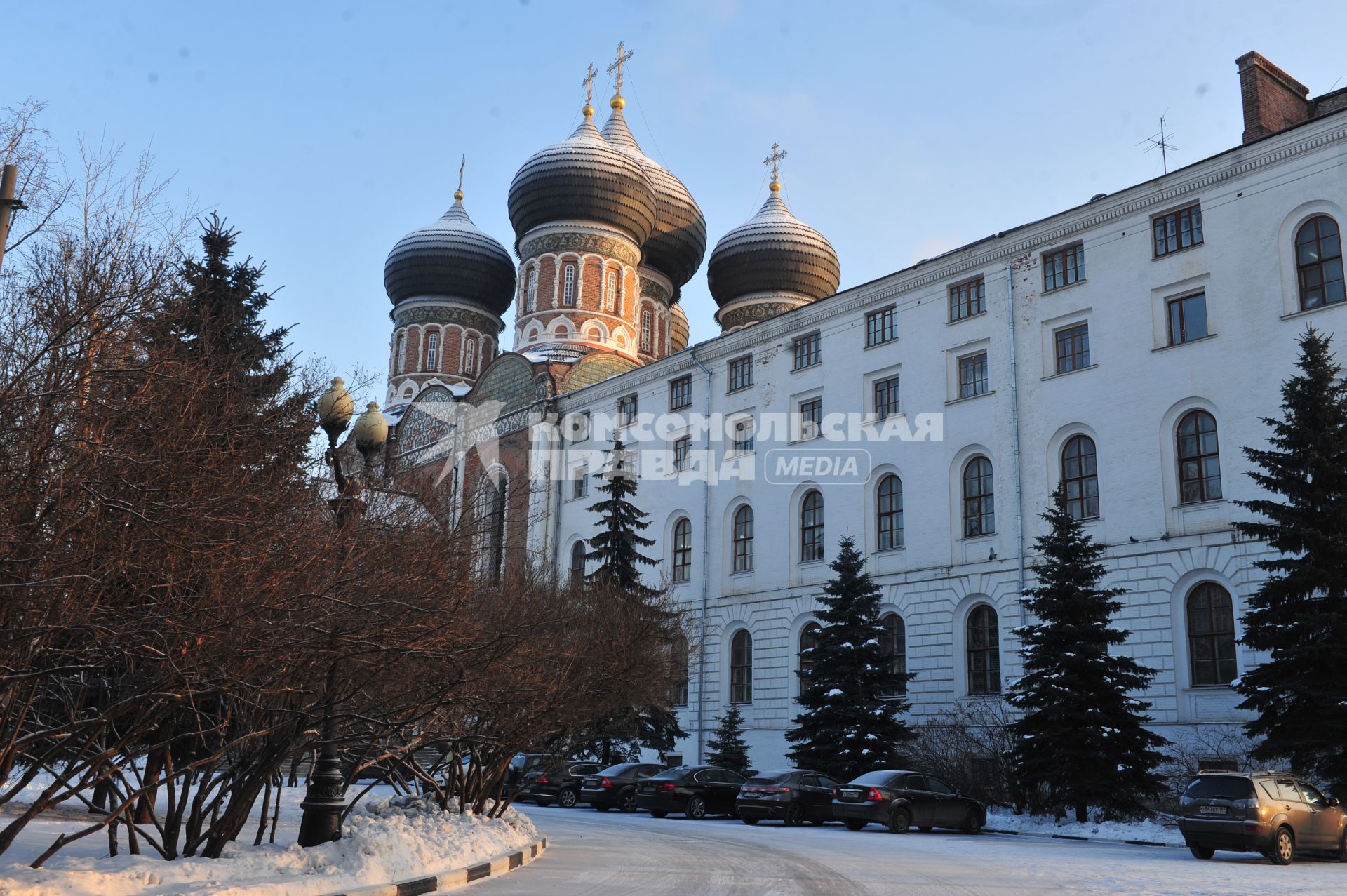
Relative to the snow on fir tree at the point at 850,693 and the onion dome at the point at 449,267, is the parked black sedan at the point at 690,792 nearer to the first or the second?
the snow on fir tree at the point at 850,693

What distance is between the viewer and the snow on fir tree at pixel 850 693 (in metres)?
25.8

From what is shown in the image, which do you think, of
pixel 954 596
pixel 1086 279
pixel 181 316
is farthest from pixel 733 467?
pixel 181 316

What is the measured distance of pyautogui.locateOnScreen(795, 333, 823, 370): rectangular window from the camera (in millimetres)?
34406

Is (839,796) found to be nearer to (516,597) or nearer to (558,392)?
(516,597)

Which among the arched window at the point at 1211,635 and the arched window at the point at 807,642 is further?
the arched window at the point at 807,642

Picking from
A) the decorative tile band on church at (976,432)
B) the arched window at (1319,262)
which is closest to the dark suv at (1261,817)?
the decorative tile band on church at (976,432)

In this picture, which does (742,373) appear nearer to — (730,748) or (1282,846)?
(730,748)

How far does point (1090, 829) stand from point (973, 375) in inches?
521

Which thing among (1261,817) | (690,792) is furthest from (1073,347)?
(1261,817)

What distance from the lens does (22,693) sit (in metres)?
8.55

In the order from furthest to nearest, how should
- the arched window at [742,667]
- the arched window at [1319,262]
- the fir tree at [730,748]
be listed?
the arched window at [742,667] → the fir tree at [730,748] → the arched window at [1319,262]

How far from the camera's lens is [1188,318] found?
26172 millimetres

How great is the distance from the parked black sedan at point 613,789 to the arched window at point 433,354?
1249 inches

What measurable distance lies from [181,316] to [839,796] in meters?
15.0
